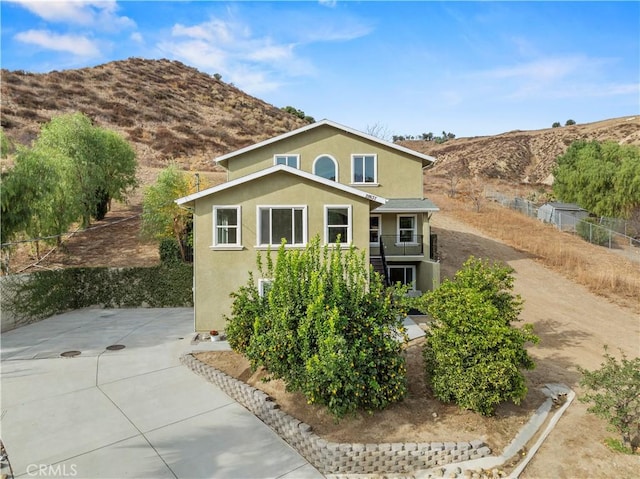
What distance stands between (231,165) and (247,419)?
14.8 metres

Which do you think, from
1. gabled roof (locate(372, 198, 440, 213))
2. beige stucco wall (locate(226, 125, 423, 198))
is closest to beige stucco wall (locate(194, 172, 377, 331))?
gabled roof (locate(372, 198, 440, 213))

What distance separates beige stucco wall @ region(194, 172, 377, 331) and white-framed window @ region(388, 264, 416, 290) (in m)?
6.85

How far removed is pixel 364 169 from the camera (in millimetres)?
20594

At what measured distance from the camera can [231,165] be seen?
20469 millimetres

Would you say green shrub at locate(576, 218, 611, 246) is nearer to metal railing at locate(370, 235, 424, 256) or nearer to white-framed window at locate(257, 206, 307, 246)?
metal railing at locate(370, 235, 424, 256)

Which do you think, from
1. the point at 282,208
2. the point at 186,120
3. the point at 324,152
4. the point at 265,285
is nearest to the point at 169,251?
the point at 282,208

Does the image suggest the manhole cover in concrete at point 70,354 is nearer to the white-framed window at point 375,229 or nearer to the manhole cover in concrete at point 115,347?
the manhole cover in concrete at point 115,347

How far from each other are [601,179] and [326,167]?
110 feet

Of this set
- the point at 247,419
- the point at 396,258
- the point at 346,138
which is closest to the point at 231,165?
the point at 346,138

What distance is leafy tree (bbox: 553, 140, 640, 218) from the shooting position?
3494 centimetres

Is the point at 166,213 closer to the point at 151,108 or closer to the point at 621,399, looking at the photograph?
the point at 621,399

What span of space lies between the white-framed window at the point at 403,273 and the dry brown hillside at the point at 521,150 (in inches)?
1983

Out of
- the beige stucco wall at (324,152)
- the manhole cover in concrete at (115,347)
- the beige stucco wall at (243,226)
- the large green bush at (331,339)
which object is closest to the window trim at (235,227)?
the beige stucco wall at (243,226)

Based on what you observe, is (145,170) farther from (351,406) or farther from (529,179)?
(529,179)
